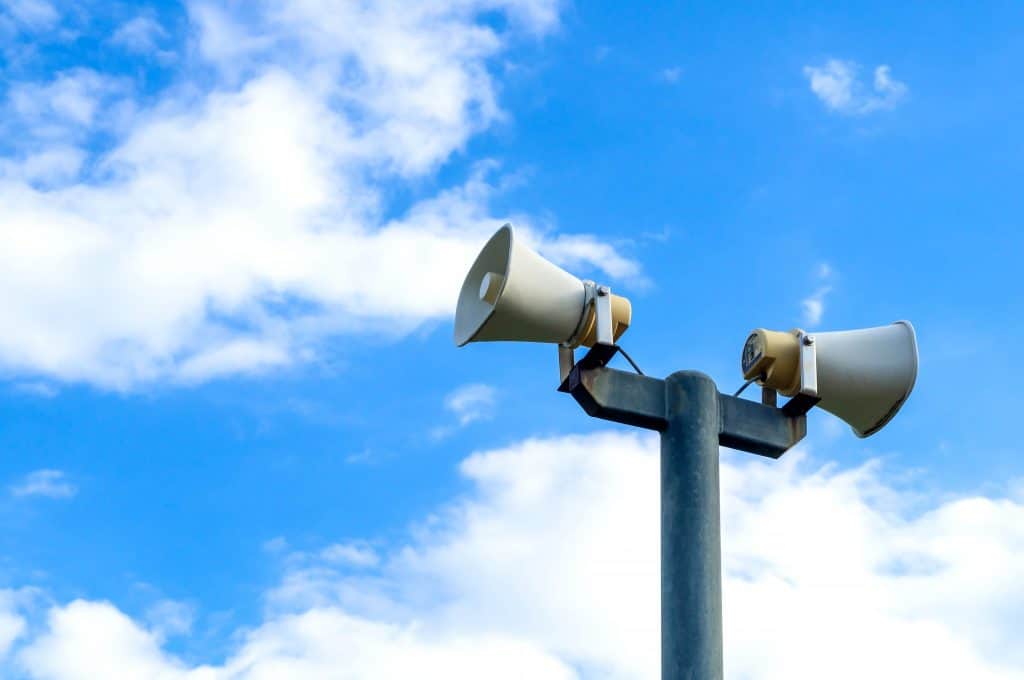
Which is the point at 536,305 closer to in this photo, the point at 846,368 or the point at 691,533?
the point at 691,533

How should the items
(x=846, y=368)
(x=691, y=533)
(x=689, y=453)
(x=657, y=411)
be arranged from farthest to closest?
(x=846, y=368)
(x=657, y=411)
(x=689, y=453)
(x=691, y=533)

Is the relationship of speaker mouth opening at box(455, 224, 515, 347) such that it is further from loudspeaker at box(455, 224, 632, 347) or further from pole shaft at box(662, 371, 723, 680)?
pole shaft at box(662, 371, 723, 680)

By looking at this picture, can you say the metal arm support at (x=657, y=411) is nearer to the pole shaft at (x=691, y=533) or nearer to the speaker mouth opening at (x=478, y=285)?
the pole shaft at (x=691, y=533)

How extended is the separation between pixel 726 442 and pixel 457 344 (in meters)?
1.22

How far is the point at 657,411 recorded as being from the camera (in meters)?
5.59

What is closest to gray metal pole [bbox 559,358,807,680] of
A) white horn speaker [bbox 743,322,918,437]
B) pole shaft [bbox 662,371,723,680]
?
pole shaft [bbox 662,371,723,680]

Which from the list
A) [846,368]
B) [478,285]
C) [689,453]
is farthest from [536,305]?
[846,368]

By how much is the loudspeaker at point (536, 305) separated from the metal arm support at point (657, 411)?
20cm

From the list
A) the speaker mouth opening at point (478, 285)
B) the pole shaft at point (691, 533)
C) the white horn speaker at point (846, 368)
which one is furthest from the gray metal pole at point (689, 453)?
the speaker mouth opening at point (478, 285)

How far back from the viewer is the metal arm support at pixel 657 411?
5.52 m

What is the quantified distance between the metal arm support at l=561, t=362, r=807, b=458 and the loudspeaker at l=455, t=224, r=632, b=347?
0.20m

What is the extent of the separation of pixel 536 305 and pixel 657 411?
63 centimetres

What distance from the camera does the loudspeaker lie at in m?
5.61

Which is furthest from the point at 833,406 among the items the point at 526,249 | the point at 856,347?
the point at 526,249
